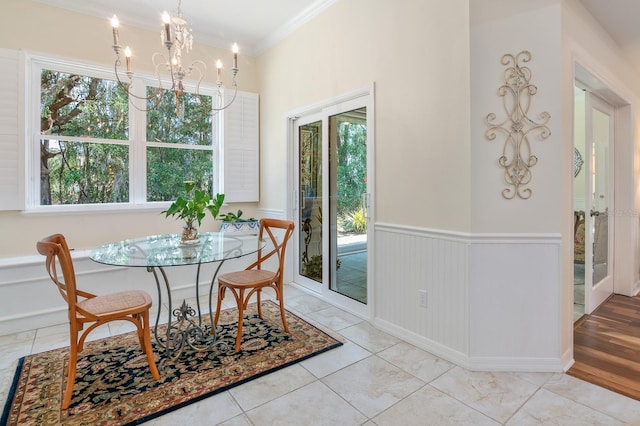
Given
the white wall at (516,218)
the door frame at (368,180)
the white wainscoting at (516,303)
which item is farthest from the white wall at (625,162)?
the door frame at (368,180)

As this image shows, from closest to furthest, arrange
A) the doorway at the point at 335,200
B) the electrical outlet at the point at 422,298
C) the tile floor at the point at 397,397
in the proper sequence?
the tile floor at the point at 397,397 → the electrical outlet at the point at 422,298 → the doorway at the point at 335,200

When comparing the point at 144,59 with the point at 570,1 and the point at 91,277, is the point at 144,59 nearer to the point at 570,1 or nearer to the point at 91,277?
the point at 91,277

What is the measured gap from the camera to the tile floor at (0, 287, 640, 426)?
70.5 inches

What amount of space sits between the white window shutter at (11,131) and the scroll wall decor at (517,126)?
397cm

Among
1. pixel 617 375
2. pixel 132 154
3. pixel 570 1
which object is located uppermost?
pixel 570 1

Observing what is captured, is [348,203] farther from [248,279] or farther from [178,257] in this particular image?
[178,257]

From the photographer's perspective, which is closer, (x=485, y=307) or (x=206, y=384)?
(x=206, y=384)

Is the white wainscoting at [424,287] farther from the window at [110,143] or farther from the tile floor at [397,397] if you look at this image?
the window at [110,143]

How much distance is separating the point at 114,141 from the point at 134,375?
2555mm

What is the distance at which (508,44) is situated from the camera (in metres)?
2.22

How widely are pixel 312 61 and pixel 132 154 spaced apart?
2221 mm

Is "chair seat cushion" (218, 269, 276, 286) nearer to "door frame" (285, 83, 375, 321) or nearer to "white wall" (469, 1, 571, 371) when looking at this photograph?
"door frame" (285, 83, 375, 321)

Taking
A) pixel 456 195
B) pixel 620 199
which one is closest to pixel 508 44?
pixel 456 195

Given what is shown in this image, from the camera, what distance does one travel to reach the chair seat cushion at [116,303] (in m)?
2.01
